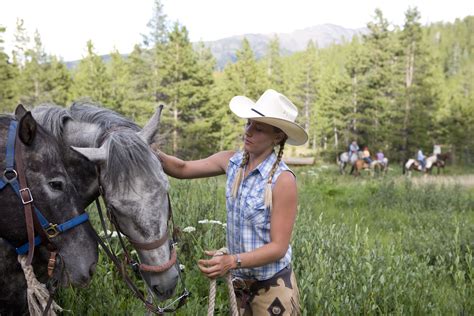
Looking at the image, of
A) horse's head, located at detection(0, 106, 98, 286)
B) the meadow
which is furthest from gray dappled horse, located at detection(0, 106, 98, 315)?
the meadow

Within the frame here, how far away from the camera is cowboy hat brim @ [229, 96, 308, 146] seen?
2.49 meters

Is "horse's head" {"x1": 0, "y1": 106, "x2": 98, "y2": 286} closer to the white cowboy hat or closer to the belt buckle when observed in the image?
the belt buckle

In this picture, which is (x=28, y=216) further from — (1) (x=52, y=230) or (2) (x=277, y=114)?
(2) (x=277, y=114)

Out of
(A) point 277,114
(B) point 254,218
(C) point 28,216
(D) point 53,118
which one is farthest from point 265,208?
(D) point 53,118

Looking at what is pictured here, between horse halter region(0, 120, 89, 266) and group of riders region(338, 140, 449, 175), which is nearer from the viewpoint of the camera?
horse halter region(0, 120, 89, 266)

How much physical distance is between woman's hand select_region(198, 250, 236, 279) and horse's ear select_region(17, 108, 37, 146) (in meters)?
1.26

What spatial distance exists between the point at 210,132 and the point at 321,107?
67.2ft

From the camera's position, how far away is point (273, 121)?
251 centimetres

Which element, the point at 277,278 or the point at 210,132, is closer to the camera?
the point at 277,278

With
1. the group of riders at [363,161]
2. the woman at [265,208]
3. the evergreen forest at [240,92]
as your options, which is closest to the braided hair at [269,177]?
the woman at [265,208]

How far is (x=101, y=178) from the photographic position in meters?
2.37

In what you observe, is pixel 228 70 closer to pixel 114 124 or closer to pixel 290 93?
pixel 290 93

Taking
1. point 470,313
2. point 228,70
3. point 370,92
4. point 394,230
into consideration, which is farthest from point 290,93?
point 470,313

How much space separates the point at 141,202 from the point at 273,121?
98 centimetres
